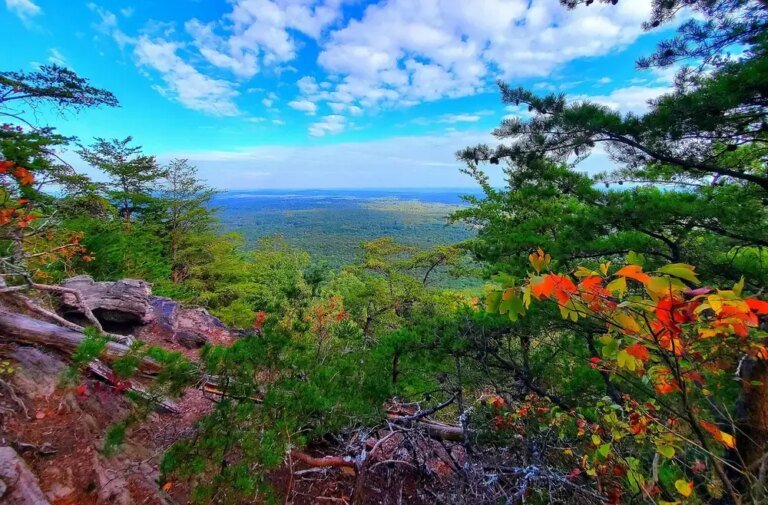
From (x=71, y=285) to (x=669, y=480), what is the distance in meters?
7.15

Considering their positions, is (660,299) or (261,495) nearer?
(660,299)

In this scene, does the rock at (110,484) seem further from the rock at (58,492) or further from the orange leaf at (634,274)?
the orange leaf at (634,274)

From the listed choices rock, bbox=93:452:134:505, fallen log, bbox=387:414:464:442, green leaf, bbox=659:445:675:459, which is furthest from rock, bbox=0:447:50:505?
green leaf, bbox=659:445:675:459

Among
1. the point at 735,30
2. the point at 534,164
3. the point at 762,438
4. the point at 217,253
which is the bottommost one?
the point at 217,253

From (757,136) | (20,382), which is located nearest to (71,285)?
(20,382)

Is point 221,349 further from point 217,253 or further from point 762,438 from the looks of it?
point 217,253

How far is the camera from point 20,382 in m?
2.46

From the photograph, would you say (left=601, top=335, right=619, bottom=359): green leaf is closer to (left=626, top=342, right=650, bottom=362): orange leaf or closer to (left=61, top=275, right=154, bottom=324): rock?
(left=626, top=342, right=650, bottom=362): orange leaf

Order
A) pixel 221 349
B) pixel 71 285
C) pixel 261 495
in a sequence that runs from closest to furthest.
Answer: pixel 221 349 → pixel 261 495 → pixel 71 285

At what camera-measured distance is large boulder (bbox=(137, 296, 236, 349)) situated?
579 centimetres

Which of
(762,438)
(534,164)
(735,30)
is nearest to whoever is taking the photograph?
(762,438)

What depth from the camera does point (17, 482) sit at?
5.72ft

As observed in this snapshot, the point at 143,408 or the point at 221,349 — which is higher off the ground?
the point at 221,349

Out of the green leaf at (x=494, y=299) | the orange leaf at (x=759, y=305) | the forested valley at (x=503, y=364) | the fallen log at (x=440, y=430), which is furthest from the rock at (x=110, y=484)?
the orange leaf at (x=759, y=305)
